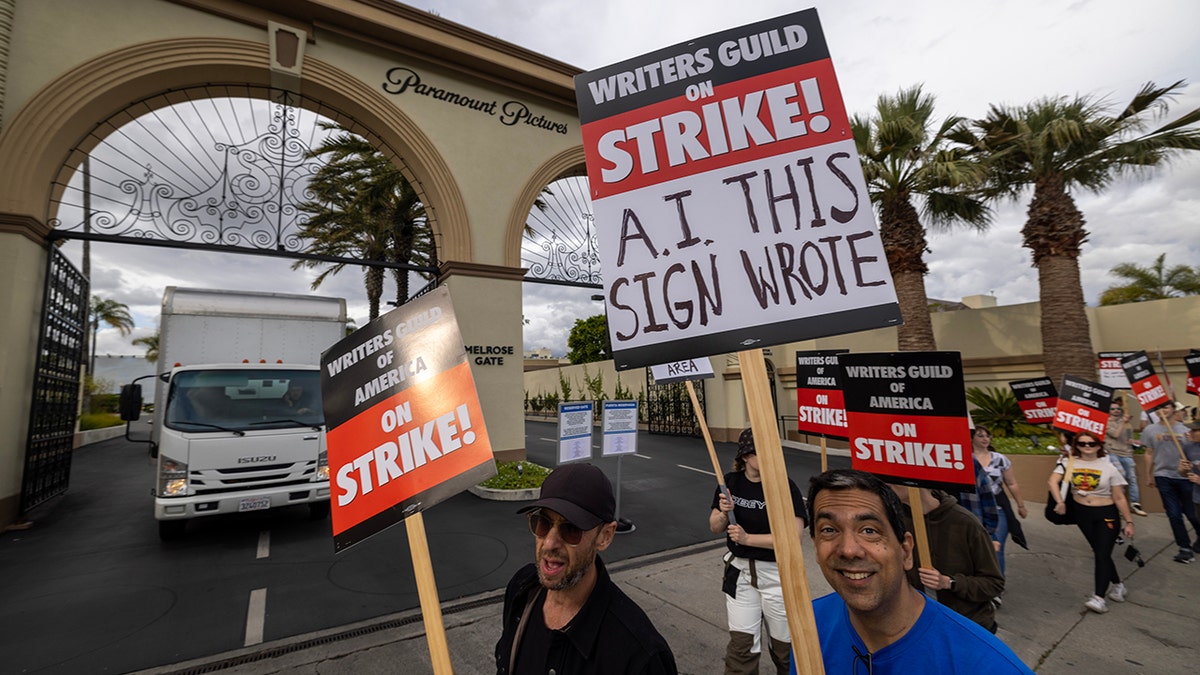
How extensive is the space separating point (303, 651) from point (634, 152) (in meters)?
Result: 4.69

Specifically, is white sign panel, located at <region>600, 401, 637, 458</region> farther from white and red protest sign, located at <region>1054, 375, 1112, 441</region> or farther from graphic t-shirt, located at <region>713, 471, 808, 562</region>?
white and red protest sign, located at <region>1054, 375, 1112, 441</region>

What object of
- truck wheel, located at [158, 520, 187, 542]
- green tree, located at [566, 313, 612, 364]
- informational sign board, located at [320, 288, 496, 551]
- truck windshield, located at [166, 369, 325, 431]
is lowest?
truck wheel, located at [158, 520, 187, 542]

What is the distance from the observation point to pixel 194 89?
9539 millimetres

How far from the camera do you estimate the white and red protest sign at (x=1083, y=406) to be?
229 inches

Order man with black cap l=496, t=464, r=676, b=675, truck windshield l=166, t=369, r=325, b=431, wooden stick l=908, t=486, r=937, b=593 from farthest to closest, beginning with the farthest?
truck windshield l=166, t=369, r=325, b=431 → wooden stick l=908, t=486, r=937, b=593 → man with black cap l=496, t=464, r=676, b=675

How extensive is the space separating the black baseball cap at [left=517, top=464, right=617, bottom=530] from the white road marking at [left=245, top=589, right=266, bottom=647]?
4105 millimetres

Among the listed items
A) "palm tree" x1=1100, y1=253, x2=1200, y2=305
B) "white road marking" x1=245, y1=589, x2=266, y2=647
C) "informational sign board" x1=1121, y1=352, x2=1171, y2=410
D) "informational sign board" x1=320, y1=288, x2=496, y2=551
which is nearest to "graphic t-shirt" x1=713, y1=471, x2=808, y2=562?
"informational sign board" x1=320, y1=288, x2=496, y2=551

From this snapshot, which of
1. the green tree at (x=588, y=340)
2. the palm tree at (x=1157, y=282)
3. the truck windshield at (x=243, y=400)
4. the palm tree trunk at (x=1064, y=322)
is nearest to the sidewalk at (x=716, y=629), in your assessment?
the truck windshield at (x=243, y=400)

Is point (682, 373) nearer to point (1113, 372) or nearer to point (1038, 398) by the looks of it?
point (1038, 398)

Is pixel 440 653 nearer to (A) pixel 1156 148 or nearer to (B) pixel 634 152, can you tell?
(B) pixel 634 152

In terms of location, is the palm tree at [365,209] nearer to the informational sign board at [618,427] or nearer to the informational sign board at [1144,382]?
the informational sign board at [618,427]

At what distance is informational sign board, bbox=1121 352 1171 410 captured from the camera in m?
8.19

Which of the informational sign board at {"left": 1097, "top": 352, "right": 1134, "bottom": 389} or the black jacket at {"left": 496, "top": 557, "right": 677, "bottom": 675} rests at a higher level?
the black jacket at {"left": 496, "top": 557, "right": 677, "bottom": 675}

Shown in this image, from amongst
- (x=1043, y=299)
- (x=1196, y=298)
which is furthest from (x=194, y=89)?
(x=1196, y=298)
